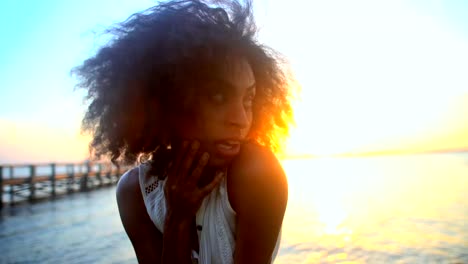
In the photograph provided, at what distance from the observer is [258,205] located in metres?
1.45

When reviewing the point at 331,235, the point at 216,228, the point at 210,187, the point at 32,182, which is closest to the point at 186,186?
the point at 210,187

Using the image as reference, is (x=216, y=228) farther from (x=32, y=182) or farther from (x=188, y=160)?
(x=32, y=182)

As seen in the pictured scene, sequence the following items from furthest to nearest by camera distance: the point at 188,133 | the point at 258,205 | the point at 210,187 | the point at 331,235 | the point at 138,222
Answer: the point at 331,235, the point at 138,222, the point at 188,133, the point at 210,187, the point at 258,205

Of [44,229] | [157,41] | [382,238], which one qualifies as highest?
[157,41]

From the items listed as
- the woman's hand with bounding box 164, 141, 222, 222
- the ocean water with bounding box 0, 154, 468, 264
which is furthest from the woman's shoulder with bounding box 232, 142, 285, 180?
the ocean water with bounding box 0, 154, 468, 264

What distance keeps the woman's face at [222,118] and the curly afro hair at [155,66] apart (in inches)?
2.4

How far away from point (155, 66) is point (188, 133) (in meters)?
0.36

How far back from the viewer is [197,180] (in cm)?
157

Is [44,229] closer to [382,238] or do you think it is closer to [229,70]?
[382,238]

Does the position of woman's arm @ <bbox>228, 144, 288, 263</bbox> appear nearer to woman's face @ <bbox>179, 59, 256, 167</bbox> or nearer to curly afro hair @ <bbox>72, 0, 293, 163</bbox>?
woman's face @ <bbox>179, 59, 256, 167</bbox>

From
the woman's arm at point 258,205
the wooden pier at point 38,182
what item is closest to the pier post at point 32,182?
the wooden pier at point 38,182

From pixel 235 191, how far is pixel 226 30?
31.0 inches

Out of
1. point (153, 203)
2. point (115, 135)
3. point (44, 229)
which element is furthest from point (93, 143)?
point (44, 229)

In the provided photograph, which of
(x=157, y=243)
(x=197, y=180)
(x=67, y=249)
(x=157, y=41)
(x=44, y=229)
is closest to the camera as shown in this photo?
(x=197, y=180)
